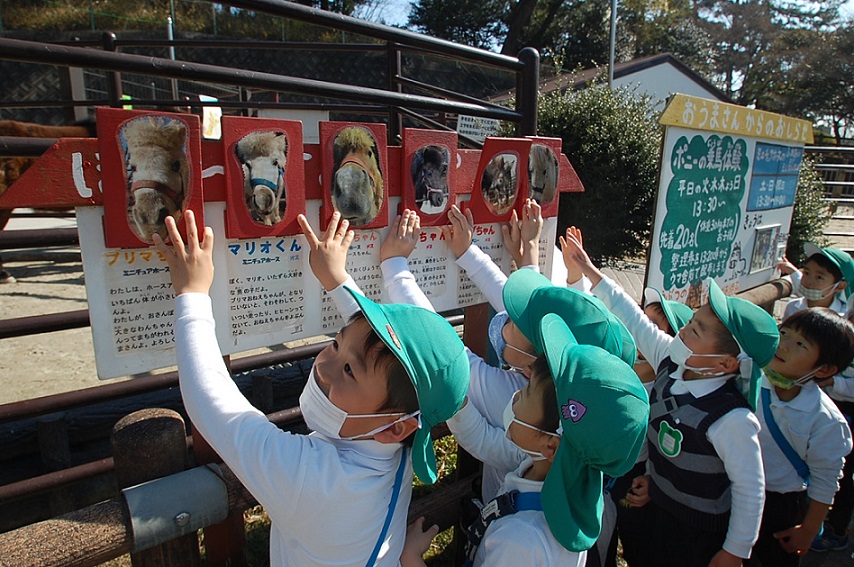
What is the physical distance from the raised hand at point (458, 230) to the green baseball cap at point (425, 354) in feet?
2.56

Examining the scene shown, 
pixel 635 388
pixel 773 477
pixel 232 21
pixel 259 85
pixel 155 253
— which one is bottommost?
pixel 773 477

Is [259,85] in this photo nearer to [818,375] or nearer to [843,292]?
[818,375]

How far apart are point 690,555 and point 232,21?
18748 millimetres

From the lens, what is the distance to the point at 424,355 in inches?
44.5

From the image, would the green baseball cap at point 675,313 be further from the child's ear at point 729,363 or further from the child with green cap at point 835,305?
the child with green cap at point 835,305

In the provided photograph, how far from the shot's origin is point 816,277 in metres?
3.22

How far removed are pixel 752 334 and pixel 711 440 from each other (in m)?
0.35

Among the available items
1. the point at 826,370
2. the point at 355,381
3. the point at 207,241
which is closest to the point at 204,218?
the point at 207,241

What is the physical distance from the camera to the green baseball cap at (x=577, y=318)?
4.89 feet

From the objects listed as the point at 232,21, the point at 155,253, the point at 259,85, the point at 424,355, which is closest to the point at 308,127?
the point at 259,85

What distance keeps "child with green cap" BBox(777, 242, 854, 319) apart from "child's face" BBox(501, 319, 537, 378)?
87.2 inches

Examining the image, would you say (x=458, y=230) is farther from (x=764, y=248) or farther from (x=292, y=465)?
(x=764, y=248)

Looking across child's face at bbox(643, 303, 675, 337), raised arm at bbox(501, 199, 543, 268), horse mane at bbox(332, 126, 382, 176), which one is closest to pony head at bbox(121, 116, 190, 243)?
horse mane at bbox(332, 126, 382, 176)

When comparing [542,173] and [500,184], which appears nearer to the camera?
[500,184]
